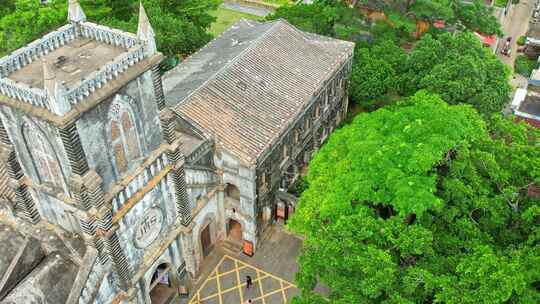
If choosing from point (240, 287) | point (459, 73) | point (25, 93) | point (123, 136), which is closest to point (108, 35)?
point (123, 136)

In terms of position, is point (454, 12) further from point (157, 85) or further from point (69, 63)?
point (69, 63)

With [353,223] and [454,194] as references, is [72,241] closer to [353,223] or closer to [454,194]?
[353,223]

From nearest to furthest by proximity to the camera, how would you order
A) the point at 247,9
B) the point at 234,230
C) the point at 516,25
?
1. the point at 234,230
2. the point at 516,25
3. the point at 247,9

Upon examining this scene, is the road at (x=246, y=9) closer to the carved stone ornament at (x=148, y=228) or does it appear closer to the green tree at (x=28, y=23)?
the green tree at (x=28, y=23)

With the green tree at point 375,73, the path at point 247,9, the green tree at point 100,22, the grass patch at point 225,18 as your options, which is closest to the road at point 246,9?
the path at point 247,9

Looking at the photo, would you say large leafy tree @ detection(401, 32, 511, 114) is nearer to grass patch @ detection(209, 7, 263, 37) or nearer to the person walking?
the person walking

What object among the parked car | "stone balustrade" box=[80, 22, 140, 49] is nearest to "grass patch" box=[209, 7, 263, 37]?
the parked car

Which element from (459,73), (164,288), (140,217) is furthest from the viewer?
(459,73)
